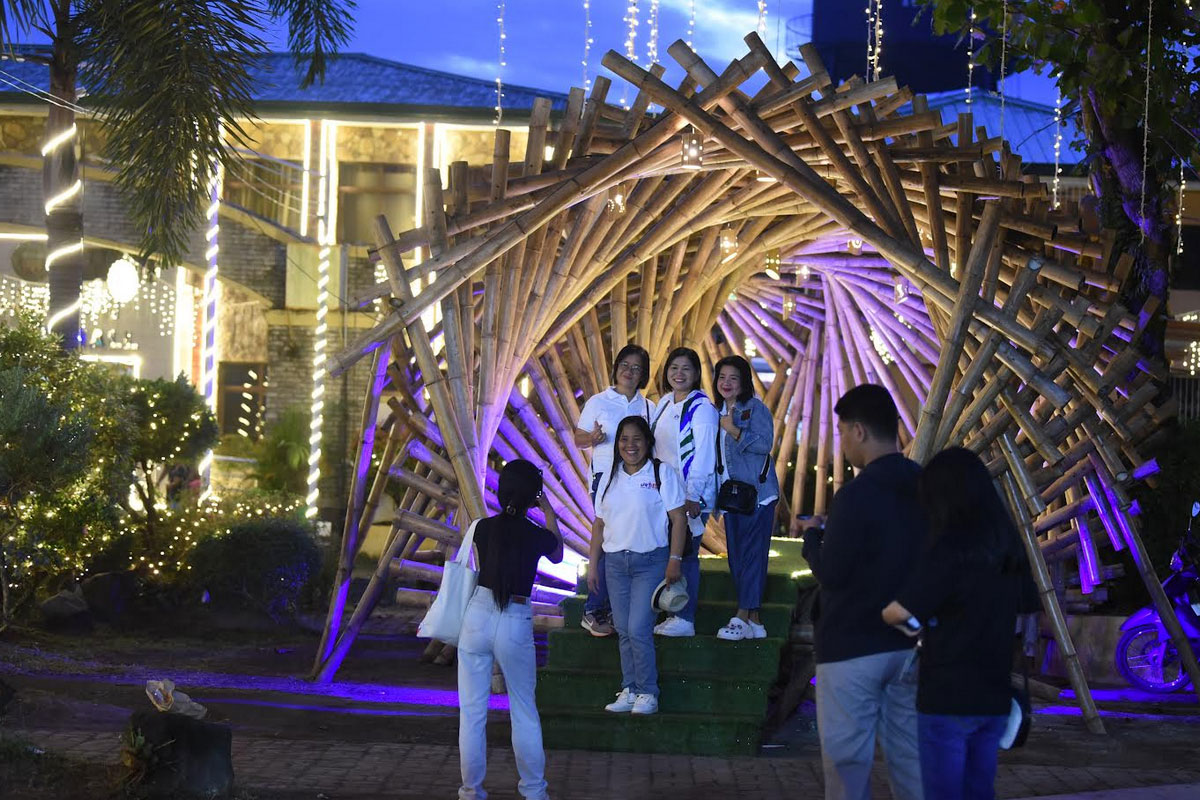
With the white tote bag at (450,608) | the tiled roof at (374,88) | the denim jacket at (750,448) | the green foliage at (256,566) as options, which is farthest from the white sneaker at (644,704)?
the tiled roof at (374,88)

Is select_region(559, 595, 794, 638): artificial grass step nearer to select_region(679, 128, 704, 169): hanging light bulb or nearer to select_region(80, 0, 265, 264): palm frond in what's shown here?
select_region(679, 128, 704, 169): hanging light bulb

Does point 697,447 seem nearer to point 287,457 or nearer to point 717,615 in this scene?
point 717,615

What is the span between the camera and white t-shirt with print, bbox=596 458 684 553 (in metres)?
8.02

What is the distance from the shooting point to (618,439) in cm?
812

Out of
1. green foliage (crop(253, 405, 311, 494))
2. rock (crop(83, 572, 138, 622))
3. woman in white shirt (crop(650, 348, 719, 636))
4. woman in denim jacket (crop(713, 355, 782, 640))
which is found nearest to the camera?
woman in white shirt (crop(650, 348, 719, 636))

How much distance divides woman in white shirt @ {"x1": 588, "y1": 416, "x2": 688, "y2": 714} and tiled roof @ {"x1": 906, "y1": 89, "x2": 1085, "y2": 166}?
16419 millimetres

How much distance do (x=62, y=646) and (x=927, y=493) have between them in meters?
9.59

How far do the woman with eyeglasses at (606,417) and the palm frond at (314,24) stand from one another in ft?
23.4

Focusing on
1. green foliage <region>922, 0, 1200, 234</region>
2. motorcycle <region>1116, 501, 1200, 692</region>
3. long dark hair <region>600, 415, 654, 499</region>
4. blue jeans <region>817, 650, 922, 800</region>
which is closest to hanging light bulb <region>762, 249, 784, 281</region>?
green foliage <region>922, 0, 1200, 234</region>

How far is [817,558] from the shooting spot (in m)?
5.32

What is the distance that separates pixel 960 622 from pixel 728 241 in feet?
27.3

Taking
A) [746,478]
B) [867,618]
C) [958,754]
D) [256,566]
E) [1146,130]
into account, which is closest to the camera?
[958,754]

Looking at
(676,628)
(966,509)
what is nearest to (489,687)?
(676,628)

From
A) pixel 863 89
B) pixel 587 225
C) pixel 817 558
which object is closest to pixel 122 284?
pixel 587 225
